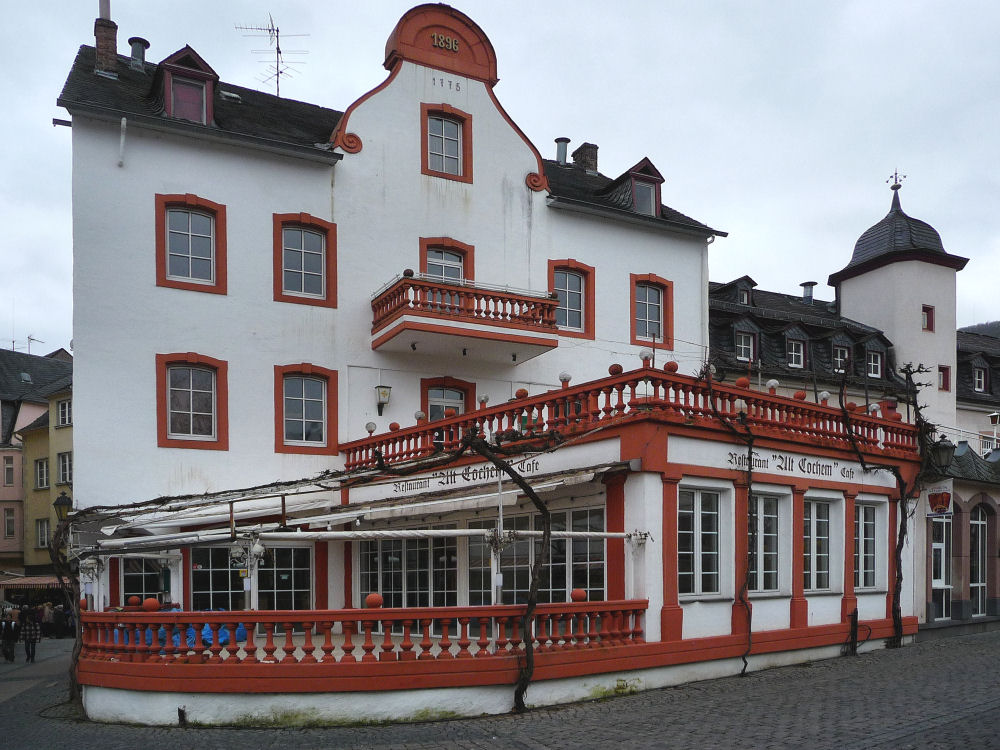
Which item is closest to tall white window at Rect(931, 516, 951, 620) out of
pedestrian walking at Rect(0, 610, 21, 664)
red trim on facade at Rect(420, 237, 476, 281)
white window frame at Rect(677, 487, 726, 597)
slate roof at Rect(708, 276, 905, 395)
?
white window frame at Rect(677, 487, 726, 597)

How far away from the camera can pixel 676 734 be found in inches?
411

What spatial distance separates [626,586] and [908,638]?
25.1 feet

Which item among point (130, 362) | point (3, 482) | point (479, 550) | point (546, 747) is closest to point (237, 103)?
point (130, 362)

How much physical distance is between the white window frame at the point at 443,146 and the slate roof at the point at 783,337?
12.3m

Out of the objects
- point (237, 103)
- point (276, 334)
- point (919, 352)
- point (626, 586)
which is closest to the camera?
point (626, 586)

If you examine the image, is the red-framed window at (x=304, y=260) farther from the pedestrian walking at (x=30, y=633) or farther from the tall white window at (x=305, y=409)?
the pedestrian walking at (x=30, y=633)

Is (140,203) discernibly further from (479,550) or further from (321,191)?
(479,550)

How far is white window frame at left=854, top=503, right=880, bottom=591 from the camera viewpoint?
17.5 metres

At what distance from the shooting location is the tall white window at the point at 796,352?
114 ft

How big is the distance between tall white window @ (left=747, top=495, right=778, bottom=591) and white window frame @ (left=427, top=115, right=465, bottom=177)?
1080 centimetres

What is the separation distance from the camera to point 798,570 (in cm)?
1582

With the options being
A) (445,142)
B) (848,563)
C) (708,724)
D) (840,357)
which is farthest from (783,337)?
(708,724)

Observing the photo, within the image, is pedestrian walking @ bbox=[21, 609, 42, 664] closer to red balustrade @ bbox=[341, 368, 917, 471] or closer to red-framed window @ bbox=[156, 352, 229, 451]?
red-framed window @ bbox=[156, 352, 229, 451]

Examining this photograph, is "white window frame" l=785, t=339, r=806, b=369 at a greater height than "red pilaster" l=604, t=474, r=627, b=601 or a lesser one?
greater
